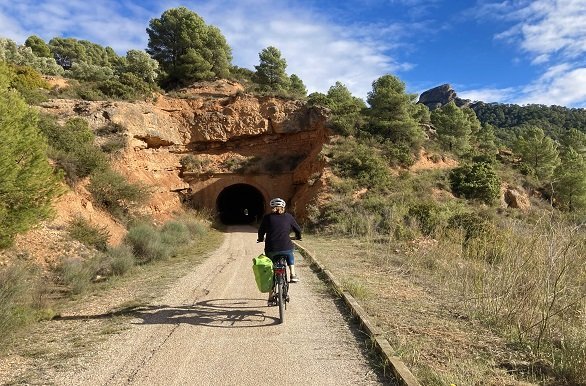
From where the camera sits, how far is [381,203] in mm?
24469

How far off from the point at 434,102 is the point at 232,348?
118871 mm

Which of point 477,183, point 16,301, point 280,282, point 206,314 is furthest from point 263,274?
point 477,183

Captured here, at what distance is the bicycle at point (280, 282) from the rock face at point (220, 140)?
20713mm

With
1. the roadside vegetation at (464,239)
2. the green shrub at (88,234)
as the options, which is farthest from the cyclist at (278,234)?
the green shrub at (88,234)

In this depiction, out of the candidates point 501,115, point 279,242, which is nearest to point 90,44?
point 279,242

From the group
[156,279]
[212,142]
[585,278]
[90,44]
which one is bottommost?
[156,279]

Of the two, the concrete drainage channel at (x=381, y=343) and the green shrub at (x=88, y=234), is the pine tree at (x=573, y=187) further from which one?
the green shrub at (x=88, y=234)

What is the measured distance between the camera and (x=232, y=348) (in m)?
5.32

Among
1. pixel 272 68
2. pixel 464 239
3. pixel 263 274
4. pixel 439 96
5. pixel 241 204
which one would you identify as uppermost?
pixel 439 96

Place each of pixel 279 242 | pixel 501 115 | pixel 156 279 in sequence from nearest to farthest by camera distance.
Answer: pixel 279 242 → pixel 156 279 → pixel 501 115

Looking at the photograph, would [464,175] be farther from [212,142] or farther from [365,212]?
[212,142]

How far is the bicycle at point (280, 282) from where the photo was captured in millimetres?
6426

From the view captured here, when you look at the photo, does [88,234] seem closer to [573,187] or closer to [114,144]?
[114,144]

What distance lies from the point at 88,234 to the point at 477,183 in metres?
24.5
